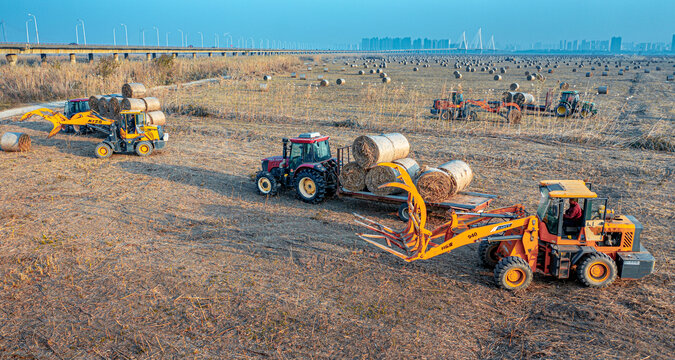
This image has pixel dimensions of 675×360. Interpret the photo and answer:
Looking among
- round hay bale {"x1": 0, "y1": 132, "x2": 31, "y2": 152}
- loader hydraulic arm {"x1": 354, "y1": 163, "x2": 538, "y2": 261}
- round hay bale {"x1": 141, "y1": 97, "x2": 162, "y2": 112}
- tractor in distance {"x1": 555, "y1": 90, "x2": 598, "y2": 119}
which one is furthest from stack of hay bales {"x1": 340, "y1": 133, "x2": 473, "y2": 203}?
tractor in distance {"x1": 555, "y1": 90, "x2": 598, "y2": 119}

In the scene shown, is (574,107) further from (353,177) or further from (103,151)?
(103,151)

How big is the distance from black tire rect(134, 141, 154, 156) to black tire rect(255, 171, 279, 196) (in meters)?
7.47

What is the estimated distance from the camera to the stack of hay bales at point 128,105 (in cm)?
2148

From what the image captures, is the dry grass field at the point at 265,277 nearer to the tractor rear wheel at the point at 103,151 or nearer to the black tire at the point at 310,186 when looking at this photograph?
the black tire at the point at 310,186

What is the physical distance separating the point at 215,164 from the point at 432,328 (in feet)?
39.8

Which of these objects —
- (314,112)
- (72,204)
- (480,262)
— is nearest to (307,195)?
(480,262)

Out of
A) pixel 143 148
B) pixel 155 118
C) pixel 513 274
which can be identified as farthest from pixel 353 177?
pixel 155 118

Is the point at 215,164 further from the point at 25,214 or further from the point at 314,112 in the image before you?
the point at 314,112

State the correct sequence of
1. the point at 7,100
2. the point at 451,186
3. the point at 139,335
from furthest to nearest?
the point at 7,100, the point at 451,186, the point at 139,335

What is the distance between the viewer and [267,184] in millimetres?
13359

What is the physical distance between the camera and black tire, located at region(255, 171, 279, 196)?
13258 mm

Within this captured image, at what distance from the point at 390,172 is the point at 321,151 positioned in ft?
7.53

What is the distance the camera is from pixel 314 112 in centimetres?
2838

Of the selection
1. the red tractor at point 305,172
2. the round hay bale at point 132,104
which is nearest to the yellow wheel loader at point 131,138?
the round hay bale at point 132,104
